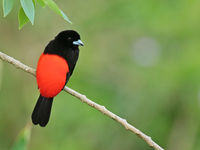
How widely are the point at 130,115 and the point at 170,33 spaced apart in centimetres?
167

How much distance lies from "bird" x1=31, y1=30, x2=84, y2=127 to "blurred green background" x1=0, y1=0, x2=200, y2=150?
2.91 m

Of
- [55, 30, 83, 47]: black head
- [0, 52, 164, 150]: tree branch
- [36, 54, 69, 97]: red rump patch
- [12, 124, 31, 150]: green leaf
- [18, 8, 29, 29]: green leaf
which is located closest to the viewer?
[18, 8, 29, 29]: green leaf

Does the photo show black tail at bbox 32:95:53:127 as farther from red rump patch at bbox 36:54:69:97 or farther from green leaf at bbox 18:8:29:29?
green leaf at bbox 18:8:29:29

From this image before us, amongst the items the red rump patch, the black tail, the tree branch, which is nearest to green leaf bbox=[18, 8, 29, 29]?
the tree branch

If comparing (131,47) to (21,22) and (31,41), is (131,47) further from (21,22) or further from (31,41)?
(21,22)

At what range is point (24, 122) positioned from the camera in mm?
8094

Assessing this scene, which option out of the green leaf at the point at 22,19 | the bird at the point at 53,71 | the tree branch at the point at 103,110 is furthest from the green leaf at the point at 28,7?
the bird at the point at 53,71

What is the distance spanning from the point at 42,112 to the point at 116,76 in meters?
4.62

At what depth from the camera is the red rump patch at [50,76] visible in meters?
4.01

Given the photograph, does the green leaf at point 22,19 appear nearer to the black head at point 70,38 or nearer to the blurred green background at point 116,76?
the black head at point 70,38

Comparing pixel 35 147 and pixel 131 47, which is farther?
pixel 131 47

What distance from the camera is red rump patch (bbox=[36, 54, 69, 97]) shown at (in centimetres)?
401

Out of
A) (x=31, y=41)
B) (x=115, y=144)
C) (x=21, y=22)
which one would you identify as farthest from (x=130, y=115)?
(x=21, y=22)

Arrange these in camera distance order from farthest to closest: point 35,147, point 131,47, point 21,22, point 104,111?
point 131,47 → point 35,147 → point 104,111 → point 21,22
